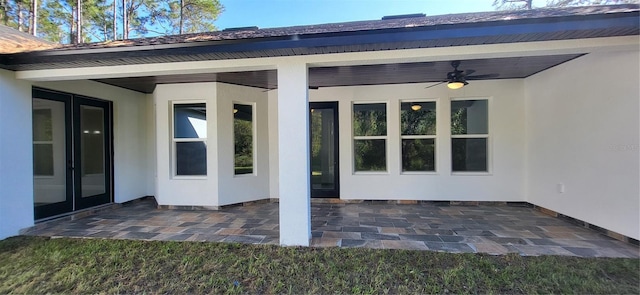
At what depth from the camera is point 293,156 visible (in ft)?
11.4

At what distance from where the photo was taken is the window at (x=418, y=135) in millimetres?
5902

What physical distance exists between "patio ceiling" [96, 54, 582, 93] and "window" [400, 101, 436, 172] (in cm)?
64

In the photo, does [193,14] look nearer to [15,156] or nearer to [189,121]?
[189,121]

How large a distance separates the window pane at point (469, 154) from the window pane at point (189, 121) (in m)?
5.41

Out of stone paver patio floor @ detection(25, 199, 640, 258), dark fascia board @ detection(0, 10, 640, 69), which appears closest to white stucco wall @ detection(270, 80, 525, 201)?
stone paver patio floor @ detection(25, 199, 640, 258)

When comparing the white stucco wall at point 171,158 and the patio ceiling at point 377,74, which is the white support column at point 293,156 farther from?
the white stucco wall at point 171,158

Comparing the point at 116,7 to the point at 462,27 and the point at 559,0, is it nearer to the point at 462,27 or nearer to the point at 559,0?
the point at 462,27

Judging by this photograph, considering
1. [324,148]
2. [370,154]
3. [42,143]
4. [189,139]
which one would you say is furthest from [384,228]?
[42,143]

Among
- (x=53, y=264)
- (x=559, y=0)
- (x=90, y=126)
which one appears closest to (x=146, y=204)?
(x=90, y=126)

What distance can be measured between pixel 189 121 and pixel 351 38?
163 inches

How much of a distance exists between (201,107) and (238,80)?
105 centimetres

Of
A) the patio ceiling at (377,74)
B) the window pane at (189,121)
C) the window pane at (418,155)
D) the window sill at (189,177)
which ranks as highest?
the patio ceiling at (377,74)

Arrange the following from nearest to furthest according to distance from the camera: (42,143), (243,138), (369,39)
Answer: (369,39), (42,143), (243,138)

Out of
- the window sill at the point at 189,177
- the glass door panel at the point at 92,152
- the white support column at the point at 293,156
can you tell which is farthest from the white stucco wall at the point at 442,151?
the glass door panel at the point at 92,152
